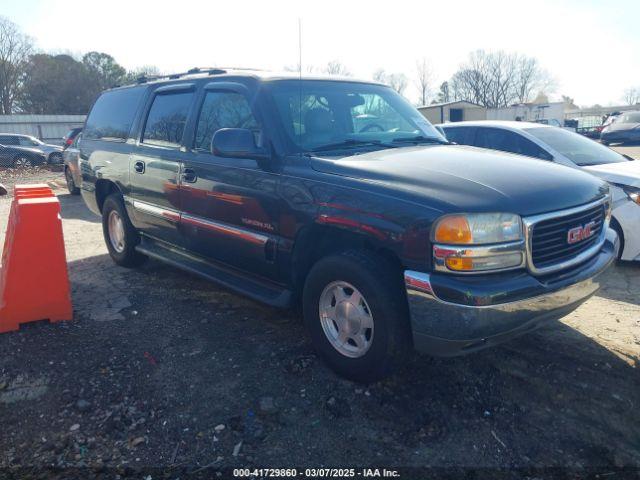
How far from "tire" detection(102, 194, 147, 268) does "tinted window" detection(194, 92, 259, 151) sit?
1.83 meters

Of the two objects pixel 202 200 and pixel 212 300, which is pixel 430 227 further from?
pixel 212 300

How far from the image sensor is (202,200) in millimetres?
4215

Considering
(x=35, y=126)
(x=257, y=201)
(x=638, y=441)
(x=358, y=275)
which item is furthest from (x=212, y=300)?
(x=35, y=126)

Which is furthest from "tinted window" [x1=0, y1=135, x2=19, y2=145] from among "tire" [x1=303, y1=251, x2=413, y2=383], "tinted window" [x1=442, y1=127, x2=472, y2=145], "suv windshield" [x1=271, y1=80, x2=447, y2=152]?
"tire" [x1=303, y1=251, x2=413, y2=383]

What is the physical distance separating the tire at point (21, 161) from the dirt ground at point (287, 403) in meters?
19.6

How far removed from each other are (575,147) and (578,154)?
0.19m

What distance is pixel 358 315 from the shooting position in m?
3.12

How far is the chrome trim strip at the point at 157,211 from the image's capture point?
462cm

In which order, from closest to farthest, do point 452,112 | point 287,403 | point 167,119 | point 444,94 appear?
point 287,403 → point 167,119 → point 452,112 → point 444,94

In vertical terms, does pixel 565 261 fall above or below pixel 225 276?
above

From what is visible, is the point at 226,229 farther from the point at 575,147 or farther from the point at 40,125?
the point at 40,125

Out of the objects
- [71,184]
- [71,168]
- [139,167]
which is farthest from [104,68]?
[139,167]

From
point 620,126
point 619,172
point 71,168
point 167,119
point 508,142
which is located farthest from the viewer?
point 620,126

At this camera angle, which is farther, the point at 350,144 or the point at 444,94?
the point at 444,94
